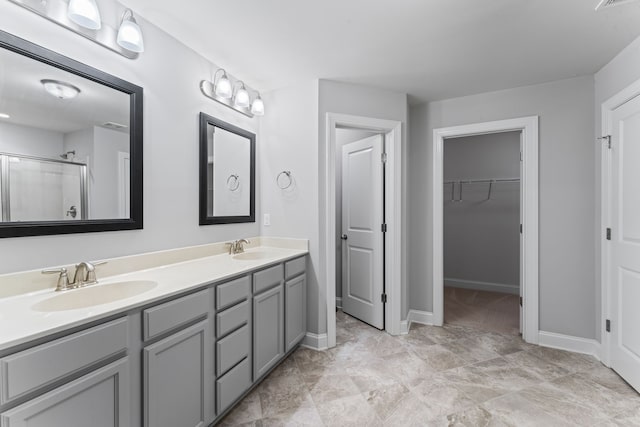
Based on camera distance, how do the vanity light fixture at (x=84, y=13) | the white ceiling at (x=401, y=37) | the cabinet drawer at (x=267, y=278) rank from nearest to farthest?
the vanity light fixture at (x=84, y=13) → the white ceiling at (x=401, y=37) → the cabinet drawer at (x=267, y=278)

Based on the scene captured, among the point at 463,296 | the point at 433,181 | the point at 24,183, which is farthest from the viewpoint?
the point at 463,296

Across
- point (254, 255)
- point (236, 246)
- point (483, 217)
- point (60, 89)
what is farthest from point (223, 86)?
point (483, 217)

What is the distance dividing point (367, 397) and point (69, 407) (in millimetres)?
1575

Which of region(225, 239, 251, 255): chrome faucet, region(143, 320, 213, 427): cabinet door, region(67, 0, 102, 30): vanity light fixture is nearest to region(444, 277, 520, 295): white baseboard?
region(225, 239, 251, 255): chrome faucet

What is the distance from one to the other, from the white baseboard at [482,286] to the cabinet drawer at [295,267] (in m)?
3.07

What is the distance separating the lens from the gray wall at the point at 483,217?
4188mm

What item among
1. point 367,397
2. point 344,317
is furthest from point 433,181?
point 367,397

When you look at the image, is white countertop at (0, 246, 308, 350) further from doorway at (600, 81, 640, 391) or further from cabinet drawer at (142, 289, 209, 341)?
doorway at (600, 81, 640, 391)

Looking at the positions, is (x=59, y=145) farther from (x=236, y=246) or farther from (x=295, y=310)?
(x=295, y=310)

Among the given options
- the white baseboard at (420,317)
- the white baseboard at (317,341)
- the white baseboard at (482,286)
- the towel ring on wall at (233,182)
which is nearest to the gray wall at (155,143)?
the towel ring on wall at (233,182)

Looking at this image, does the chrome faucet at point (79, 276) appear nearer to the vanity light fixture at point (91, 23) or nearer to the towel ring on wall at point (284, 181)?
the vanity light fixture at point (91, 23)

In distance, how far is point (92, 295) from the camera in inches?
55.3

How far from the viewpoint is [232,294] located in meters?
1.69

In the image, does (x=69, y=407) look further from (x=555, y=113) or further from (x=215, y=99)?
(x=555, y=113)
